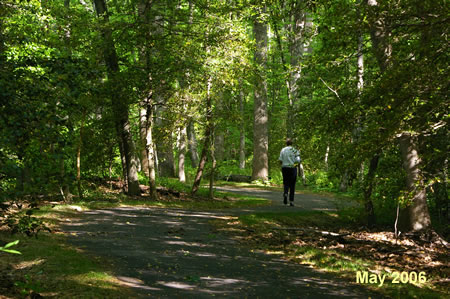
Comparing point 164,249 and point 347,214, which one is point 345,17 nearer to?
point 164,249

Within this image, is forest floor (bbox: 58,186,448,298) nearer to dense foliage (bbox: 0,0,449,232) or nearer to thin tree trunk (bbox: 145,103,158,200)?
dense foliage (bbox: 0,0,449,232)

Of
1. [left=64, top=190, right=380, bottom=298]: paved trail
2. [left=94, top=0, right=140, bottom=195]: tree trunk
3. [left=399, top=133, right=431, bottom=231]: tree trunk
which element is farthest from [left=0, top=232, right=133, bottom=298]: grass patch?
[left=399, top=133, right=431, bottom=231]: tree trunk

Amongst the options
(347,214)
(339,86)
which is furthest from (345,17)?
(347,214)

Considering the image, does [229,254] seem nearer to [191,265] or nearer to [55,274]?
[191,265]

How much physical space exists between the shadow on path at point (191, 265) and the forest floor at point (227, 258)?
0.02 metres

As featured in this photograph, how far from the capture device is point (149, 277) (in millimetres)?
6051

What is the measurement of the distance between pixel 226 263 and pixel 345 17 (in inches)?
195

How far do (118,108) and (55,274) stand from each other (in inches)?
387

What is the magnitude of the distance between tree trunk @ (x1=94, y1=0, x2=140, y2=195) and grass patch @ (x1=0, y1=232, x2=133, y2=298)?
7.37 metres

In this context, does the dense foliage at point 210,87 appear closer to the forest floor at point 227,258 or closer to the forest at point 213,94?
the forest at point 213,94

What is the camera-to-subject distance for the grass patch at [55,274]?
16.2 feet

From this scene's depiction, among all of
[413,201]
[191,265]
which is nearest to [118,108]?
[191,265]

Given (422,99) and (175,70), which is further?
(175,70)

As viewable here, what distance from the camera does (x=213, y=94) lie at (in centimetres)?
1634
